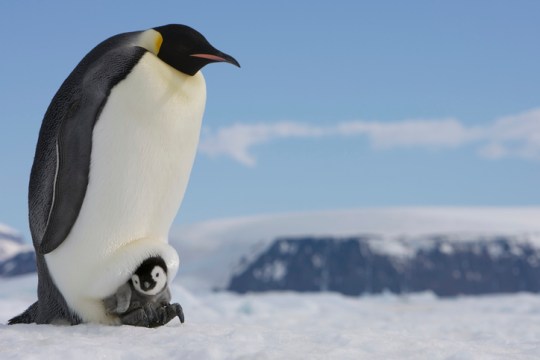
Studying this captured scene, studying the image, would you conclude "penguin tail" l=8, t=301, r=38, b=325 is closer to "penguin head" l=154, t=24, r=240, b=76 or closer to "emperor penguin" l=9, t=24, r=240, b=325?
"emperor penguin" l=9, t=24, r=240, b=325

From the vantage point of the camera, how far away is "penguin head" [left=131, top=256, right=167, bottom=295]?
276 centimetres

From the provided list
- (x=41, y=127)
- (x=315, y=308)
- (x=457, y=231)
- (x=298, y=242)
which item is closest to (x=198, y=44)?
(x=41, y=127)

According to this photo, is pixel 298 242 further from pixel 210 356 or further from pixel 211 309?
pixel 210 356

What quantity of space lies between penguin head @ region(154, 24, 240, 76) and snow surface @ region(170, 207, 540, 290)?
33548 millimetres

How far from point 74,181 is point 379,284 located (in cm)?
5386

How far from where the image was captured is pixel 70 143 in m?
2.68

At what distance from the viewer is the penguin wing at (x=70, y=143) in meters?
2.68

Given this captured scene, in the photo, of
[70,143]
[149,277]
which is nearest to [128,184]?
[70,143]

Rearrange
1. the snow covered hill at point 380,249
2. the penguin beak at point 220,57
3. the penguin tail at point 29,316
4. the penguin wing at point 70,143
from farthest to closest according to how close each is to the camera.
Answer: the snow covered hill at point 380,249
the penguin tail at point 29,316
the penguin beak at point 220,57
the penguin wing at point 70,143

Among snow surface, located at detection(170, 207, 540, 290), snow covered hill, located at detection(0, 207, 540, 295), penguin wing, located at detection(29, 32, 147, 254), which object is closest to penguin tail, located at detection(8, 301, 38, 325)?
penguin wing, located at detection(29, 32, 147, 254)

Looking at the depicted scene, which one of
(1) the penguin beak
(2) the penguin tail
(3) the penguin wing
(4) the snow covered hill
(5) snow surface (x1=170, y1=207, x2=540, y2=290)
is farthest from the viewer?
(4) the snow covered hill

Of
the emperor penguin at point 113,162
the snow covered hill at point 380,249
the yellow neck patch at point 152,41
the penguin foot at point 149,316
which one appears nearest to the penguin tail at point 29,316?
the emperor penguin at point 113,162

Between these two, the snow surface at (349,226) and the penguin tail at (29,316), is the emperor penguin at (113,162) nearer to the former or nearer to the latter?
the penguin tail at (29,316)

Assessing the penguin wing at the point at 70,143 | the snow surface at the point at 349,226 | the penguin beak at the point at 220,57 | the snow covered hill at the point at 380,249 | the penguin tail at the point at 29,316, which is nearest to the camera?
the penguin wing at the point at 70,143
